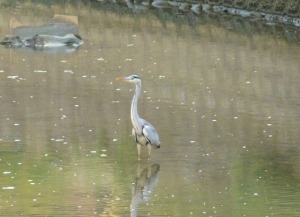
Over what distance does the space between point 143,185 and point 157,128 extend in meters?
4.73

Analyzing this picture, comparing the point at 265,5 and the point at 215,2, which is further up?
the point at 265,5

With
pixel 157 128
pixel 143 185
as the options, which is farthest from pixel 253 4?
pixel 143 185

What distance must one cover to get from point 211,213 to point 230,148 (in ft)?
17.0

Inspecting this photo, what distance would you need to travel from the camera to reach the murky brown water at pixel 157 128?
1859cm

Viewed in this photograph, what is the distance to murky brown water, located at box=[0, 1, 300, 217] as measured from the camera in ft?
61.0

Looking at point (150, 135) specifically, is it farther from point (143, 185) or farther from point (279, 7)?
point (279, 7)

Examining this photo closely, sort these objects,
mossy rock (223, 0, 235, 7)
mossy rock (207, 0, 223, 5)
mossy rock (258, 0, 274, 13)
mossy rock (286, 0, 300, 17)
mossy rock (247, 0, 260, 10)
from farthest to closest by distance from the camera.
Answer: mossy rock (207, 0, 223, 5) < mossy rock (223, 0, 235, 7) < mossy rock (247, 0, 260, 10) < mossy rock (258, 0, 274, 13) < mossy rock (286, 0, 300, 17)

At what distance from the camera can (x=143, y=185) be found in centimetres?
1967

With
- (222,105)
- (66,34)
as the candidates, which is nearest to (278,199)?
(222,105)

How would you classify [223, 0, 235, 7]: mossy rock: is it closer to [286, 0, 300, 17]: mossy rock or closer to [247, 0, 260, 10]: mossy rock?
[247, 0, 260, 10]: mossy rock

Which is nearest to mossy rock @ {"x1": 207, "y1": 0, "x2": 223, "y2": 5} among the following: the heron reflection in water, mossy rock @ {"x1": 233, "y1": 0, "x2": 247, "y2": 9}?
mossy rock @ {"x1": 233, "y1": 0, "x2": 247, "y2": 9}

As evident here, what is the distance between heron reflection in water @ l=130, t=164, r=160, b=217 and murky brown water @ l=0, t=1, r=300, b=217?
0.02m

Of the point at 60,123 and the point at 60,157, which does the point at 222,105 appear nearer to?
the point at 60,123

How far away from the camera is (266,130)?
24.7 meters
